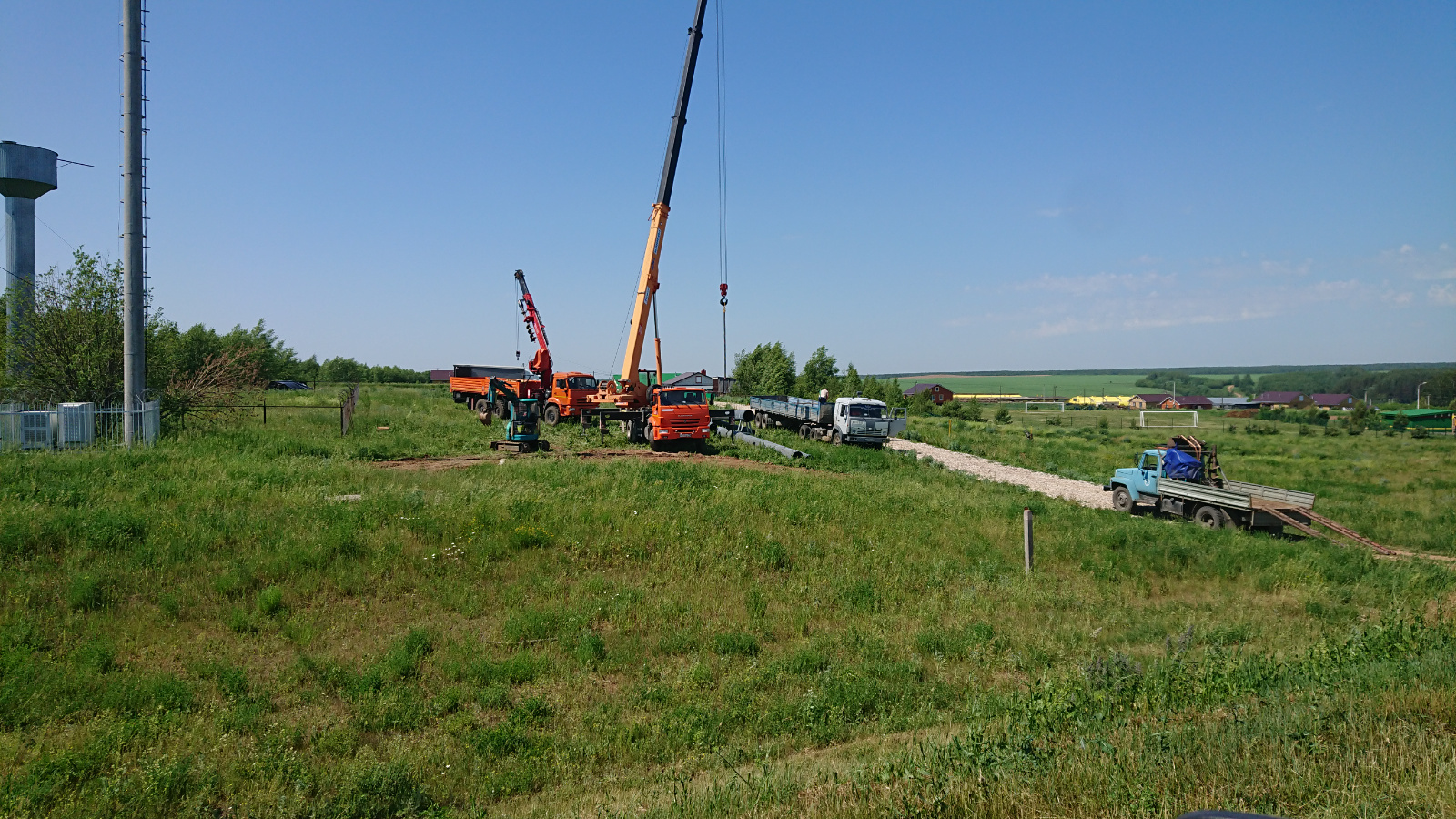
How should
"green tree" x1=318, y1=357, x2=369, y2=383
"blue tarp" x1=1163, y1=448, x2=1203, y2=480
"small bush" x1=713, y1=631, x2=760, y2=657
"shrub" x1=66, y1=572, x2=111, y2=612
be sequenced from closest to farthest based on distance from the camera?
"shrub" x1=66, y1=572, x2=111, y2=612, "small bush" x1=713, y1=631, x2=760, y2=657, "blue tarp" x1=1163, y1=448, x2=1203, y2=480, "green tree" x1=318, y1=357, x2=369, y2=383

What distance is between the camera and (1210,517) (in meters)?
18.6

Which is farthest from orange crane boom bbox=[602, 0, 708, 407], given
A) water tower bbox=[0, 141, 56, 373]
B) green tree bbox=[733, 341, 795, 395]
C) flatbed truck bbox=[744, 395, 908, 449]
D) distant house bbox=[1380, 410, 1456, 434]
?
→ distant house bbox=[1380, 410, 1456, 434]

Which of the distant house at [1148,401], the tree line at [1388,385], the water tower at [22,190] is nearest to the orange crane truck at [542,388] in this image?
the water tower at [22,190]

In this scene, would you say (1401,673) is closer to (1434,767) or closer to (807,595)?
(1434,767)

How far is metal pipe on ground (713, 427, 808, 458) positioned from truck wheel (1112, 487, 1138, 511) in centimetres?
940

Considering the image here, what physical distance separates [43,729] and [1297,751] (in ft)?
33.8

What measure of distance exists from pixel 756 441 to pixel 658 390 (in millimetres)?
4570

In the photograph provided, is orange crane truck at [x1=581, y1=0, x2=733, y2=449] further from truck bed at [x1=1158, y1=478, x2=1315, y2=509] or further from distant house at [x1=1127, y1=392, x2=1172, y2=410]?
distant house at [x1=1127, y1=392, x2=1172, y2=410]

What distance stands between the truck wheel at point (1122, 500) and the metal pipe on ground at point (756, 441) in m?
9.40

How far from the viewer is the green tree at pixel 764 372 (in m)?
65.3

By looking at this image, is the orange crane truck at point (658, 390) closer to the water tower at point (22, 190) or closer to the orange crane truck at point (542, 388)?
the orange crane truck at point (542, 388)

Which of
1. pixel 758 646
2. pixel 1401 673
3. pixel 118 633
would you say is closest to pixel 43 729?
pixel 118 633

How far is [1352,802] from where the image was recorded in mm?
3938

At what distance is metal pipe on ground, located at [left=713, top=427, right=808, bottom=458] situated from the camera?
26050mm
